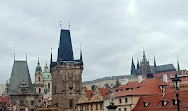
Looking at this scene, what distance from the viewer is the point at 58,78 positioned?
110625mm

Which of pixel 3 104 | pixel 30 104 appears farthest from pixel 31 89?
pixel 3 104

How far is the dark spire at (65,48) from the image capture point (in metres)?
113

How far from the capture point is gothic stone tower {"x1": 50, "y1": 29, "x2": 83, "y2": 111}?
10781 cm

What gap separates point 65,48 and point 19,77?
18.7m

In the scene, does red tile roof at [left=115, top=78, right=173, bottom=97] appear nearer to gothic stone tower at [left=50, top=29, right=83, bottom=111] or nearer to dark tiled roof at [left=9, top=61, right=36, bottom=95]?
gothic stone tower at [left=50, top=29, right=83, bottom=111]

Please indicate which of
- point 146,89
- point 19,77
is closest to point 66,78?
point 19,77

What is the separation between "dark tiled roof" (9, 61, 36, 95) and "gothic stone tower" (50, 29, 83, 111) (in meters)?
9.56

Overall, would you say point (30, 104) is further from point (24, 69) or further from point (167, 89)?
point (167, 89)

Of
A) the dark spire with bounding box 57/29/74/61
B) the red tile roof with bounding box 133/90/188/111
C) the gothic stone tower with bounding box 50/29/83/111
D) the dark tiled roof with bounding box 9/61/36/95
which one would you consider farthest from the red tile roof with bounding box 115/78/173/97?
the dark tiled roof with bounding box 9/61/36/95

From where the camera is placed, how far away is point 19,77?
119 m

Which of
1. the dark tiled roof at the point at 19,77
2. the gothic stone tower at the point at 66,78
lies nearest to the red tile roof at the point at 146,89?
the gothic stone tower at the point at 66,78

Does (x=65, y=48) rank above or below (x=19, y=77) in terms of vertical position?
above

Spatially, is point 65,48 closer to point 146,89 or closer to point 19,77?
point 19,77

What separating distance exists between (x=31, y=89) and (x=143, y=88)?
55.6m
